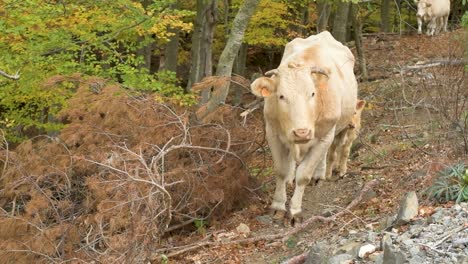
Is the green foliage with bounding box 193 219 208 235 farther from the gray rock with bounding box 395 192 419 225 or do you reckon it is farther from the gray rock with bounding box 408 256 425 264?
the gray rock with bounding box 408 256 425 264

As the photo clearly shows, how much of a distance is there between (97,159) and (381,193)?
12.2 ft

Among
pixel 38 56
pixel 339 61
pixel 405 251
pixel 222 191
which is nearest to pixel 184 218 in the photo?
pixel 222 191

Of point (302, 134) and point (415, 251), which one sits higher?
point (302, 134)

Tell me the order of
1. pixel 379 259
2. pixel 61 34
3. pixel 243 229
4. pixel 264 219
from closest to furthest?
1. pixel 379 259
2. pixel 243 229
3. pixel 264 219
4. pixel 61 34

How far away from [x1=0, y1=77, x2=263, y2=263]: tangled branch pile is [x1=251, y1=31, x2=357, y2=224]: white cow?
87 cm

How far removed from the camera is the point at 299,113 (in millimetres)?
7602

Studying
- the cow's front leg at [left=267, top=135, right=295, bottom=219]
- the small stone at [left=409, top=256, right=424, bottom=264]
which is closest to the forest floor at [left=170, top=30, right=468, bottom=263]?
the cow's front leg at [left=267, top=135, right=295, bottom=219]

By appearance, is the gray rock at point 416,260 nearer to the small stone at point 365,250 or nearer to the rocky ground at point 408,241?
the rocky ground at point 408,241

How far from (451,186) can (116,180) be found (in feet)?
11.3

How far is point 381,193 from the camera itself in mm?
8492

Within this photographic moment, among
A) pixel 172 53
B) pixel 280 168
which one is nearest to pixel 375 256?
pixel 280 168

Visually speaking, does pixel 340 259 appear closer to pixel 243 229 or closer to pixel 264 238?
pixel 264 238

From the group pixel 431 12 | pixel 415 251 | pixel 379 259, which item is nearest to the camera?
pixel 415 251

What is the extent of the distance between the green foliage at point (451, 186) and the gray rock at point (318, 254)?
1309 millimetres
